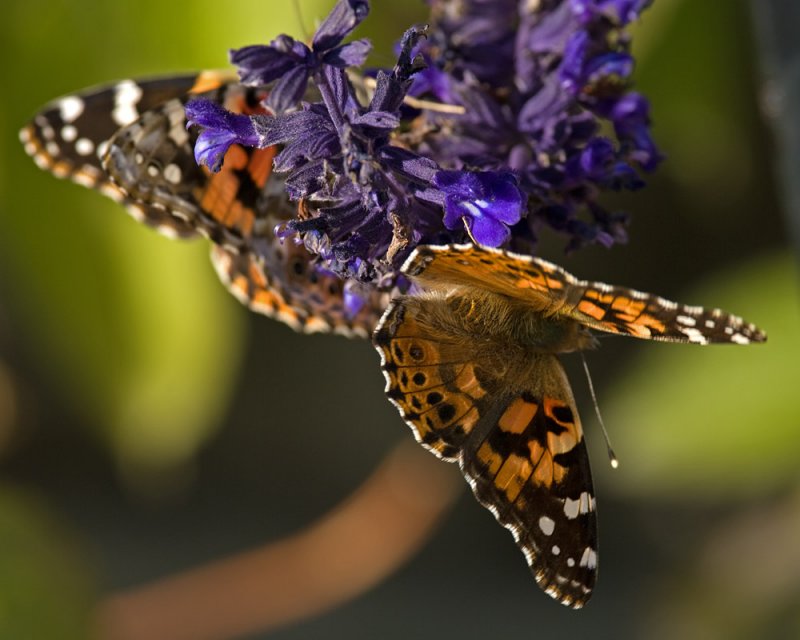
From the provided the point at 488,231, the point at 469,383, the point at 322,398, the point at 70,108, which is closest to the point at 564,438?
the point at 469,383

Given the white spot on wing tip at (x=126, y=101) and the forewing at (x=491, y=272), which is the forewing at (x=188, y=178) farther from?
the forewing at (x=491, y=272)

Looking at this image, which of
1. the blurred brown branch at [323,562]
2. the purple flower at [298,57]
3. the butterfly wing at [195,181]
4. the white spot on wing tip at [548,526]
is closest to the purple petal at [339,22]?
the purple flower at [298,57]

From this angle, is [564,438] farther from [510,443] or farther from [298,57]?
[298,57]

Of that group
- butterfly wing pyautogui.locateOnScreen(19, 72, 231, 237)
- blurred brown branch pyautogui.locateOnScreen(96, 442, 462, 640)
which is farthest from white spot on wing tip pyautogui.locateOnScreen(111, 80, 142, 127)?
blurred brown branch pyautogui.locateOnScreen(96, 442, 462, 640)

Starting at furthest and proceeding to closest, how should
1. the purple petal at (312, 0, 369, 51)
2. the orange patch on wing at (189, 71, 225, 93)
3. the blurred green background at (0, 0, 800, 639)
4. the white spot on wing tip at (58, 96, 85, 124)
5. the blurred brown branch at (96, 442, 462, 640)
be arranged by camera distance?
the blurred brown branch at (96, 442, 462, 640)
the blurred green background at (0, 0, 800, 639)
the white spot on wing tip at (58, 96, 85, 124)
the orange patch on wing at (189, 71, 225, 93)
the purple petal at (312, 0, 369, 51)

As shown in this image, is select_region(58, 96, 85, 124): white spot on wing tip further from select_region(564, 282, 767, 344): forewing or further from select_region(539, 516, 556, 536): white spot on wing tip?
select_region(539, 516, 556, 536): white spot on wing tip

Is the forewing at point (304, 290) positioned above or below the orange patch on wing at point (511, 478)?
above
